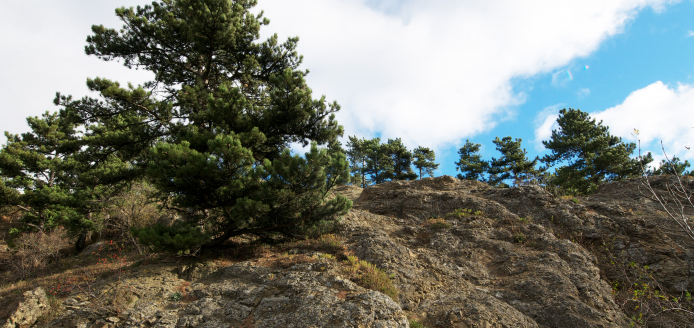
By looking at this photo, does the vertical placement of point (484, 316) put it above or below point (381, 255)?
below

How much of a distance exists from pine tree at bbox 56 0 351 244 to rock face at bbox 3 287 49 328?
9.45ft

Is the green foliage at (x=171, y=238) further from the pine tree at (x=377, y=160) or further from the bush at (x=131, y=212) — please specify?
the pine tree at (x=377, y=160)

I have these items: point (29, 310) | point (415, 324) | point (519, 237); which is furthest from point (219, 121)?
point (519, 237)

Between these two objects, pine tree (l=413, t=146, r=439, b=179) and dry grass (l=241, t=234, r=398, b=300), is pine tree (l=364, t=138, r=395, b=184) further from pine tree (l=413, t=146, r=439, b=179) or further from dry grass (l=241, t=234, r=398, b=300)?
dry grass (l=241, t=234, r=398, b=300)

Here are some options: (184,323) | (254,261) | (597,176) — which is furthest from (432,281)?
(597,176)

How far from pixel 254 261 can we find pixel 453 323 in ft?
15.6

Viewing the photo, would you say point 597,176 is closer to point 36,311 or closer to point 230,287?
point 230,287

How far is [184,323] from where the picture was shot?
523 centimetres

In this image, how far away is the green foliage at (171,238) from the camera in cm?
643

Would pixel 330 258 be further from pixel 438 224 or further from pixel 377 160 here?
pixel 377 160

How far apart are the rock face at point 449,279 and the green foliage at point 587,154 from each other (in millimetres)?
9987

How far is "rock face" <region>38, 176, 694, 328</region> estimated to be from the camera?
17.6 ft

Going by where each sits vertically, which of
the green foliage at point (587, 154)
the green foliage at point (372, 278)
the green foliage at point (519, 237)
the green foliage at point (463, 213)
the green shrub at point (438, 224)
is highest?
the green foliage at point (587, 154)

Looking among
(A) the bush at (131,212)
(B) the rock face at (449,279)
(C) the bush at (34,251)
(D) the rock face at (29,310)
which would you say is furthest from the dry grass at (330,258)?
(C) the bush at (34,251)
